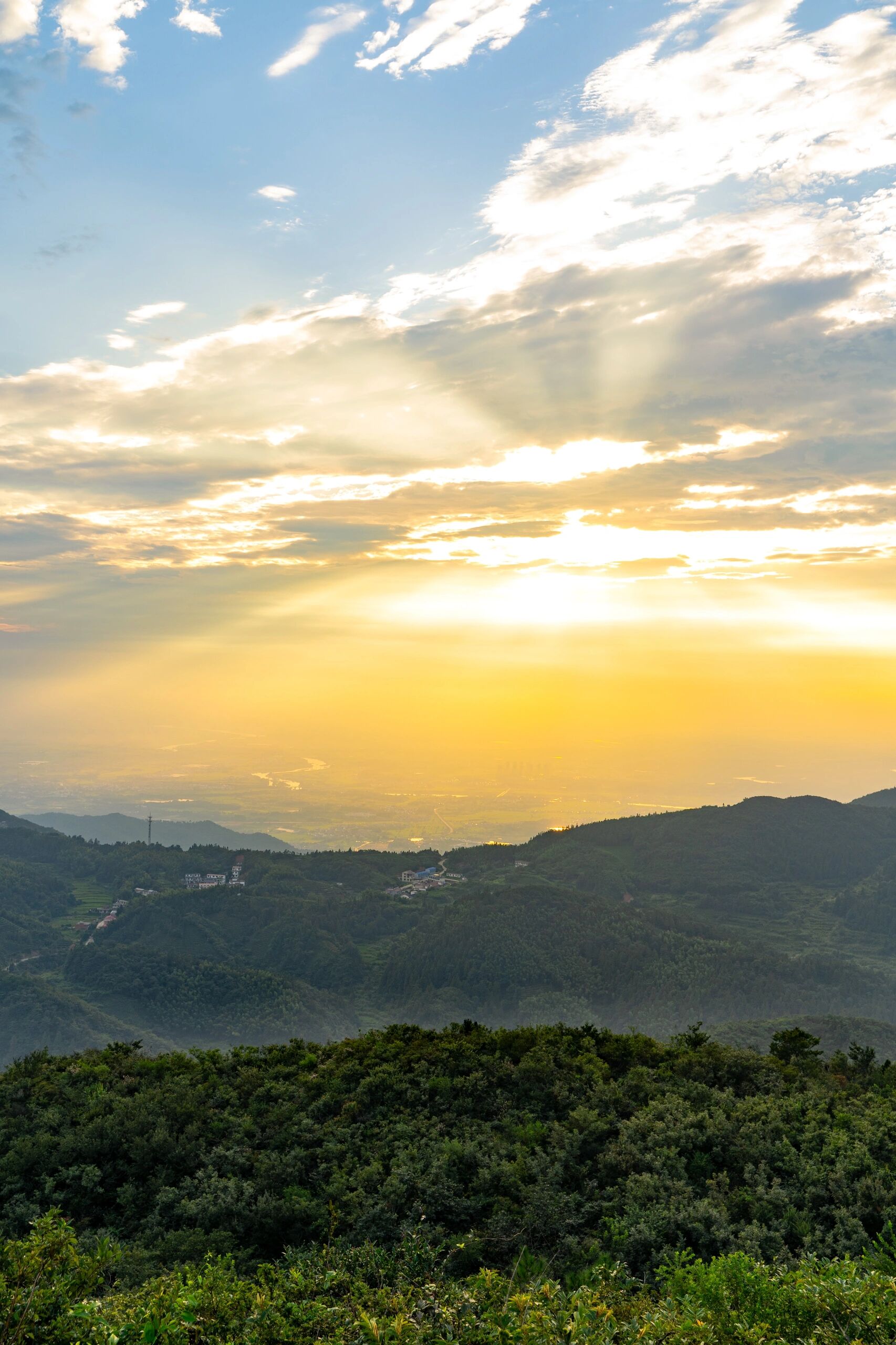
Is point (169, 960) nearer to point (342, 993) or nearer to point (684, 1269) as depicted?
point (342, 993)

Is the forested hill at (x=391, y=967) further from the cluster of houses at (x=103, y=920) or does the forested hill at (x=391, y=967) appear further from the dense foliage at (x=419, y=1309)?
the dense foliage at (x=419, y=1309)

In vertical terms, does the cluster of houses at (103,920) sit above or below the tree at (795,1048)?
below

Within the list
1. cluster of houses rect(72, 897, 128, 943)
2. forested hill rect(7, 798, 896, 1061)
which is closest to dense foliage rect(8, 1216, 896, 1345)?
forested hill rect(7, 798, 896, 1061)

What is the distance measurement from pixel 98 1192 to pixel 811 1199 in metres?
18.4

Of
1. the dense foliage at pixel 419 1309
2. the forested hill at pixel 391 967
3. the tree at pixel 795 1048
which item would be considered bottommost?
the forested hill at pixel 391 967

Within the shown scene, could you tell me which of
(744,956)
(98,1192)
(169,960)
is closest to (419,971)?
(169,960)

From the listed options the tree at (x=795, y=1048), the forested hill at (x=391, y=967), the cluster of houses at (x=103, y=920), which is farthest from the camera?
the cluster of houses at (x=103, y=920)

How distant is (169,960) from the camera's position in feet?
535

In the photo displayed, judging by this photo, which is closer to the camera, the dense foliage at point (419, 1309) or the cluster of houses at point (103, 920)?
the dense foliage at point (419, 1309)

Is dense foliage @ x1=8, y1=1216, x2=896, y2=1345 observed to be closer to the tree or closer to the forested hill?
the tree

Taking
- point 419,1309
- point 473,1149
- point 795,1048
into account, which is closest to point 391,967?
point 795,1048

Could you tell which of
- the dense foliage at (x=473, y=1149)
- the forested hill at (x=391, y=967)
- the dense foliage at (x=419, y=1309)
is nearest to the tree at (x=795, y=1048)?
the dense foliage at (x=473, y=1149)

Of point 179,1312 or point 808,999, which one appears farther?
point 808,999

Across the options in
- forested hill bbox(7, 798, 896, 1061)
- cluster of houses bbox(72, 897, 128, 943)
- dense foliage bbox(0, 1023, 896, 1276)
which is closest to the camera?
dense foliage bbox(0, 1023, 896, 1276)
